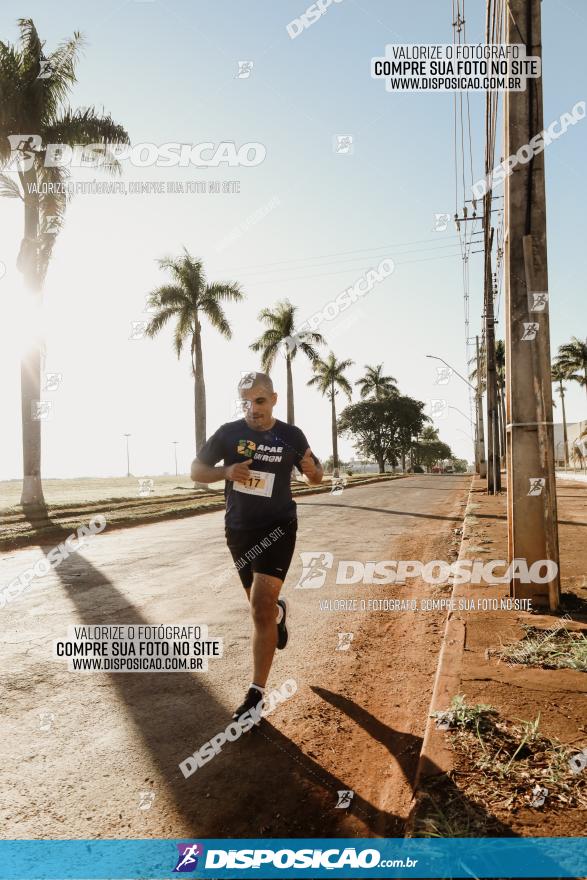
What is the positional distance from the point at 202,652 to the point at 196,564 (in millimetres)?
4055

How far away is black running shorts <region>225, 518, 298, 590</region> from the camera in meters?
3.79

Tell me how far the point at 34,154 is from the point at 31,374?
7084 mm

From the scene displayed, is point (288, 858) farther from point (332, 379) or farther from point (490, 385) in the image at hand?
point (332, 379)

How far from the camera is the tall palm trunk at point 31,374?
18953 millimetres

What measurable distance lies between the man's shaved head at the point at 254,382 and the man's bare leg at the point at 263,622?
118cm

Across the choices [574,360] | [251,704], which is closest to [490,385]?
[251,704]

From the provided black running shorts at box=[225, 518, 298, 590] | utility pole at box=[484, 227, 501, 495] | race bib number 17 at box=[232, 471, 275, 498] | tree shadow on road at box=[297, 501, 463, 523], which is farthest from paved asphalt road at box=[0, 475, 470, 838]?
utility pole at box=[484, 227, 501, 495]

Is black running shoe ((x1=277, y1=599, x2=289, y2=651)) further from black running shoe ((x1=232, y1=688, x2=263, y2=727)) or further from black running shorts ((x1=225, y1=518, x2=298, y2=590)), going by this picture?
black running shoe ((x1=232, y1=688, x2=263, y2=727))

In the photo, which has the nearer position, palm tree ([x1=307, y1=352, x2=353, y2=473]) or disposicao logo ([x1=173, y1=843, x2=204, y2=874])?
disposicao logo ([x1=173, y1=843, x2=204, y2=874])

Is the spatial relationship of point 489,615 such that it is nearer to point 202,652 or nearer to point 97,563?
point 202,652

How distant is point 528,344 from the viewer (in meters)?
5.58

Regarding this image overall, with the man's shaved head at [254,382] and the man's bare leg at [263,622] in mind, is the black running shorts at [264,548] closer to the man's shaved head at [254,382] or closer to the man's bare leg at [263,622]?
the man's bare leg at [263,622]

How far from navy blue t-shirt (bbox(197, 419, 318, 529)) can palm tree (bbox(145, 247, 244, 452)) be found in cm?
2838

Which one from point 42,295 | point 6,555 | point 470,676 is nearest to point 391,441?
point 42,295
